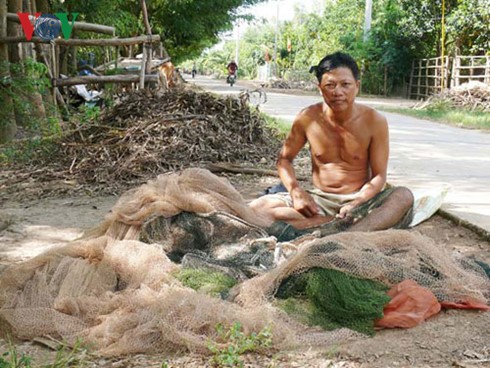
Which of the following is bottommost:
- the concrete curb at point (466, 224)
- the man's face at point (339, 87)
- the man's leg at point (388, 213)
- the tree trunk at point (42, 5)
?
the concrete curb at point (466, 224)

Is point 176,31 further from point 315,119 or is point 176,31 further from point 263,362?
point 263,362

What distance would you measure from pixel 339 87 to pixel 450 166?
143 inches

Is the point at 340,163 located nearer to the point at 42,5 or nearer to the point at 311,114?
the point at 311,114

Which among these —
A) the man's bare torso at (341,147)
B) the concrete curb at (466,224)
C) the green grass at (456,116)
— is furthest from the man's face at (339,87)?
the green grass at (456,116)

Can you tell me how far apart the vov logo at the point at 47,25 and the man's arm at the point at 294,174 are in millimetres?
4306

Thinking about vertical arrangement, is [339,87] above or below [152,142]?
above

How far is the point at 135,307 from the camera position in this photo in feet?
8.48

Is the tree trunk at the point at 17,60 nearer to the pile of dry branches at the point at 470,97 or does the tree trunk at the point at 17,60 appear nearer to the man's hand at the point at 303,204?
the man's hand at the point at 303,204

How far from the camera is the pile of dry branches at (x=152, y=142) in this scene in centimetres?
617

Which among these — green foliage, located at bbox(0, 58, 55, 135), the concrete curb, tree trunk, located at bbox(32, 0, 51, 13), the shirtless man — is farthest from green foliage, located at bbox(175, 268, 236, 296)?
tree trunk, located at bbox(32, 0, 51, 13)

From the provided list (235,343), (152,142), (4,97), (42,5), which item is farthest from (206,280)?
(42,5)

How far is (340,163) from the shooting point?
4.03 meters

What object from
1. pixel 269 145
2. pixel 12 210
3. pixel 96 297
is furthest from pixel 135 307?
pixel 269 145

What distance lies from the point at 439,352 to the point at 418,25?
2321 centimetres
